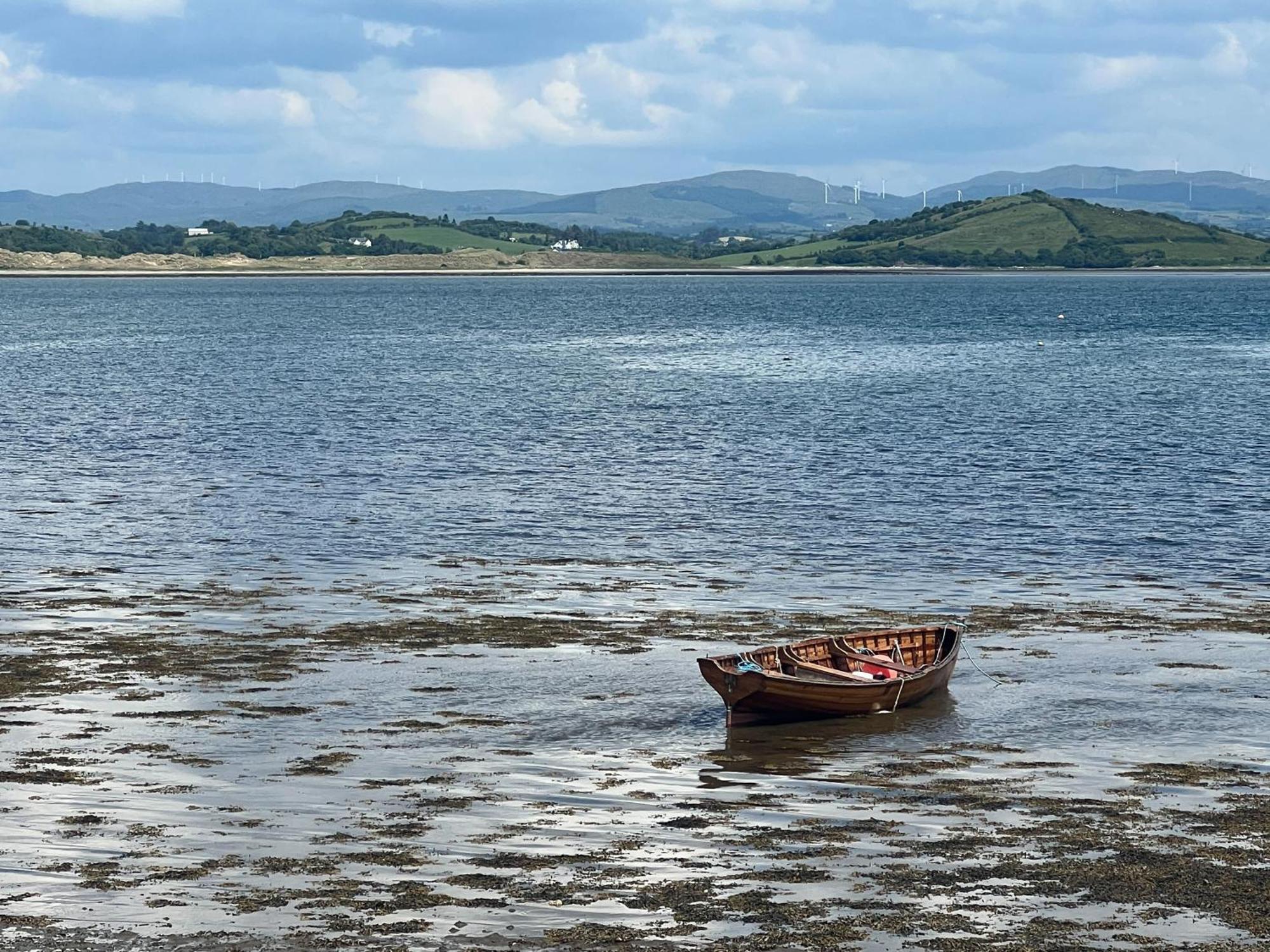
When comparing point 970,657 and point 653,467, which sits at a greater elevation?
point 653,467

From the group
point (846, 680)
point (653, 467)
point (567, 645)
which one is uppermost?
point (653, 467)

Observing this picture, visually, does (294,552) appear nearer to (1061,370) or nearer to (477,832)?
(477,832)

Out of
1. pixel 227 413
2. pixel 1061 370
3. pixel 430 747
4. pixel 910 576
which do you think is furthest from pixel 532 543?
pixel 1061 370

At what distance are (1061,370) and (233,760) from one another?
358 feet

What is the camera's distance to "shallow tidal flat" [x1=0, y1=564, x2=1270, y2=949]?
19266 mm

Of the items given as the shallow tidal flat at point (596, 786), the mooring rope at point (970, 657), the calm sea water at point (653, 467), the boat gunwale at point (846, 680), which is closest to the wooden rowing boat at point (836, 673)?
the boat gunwale at point (846, 680)

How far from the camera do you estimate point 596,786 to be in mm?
24938

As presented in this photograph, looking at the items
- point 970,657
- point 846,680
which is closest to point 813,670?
point 846,680

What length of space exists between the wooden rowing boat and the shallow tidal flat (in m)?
0.49

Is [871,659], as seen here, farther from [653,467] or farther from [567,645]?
[653,467]

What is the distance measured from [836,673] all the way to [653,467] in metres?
35.6

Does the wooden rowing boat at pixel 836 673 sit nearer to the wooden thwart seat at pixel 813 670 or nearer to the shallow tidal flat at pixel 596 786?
the wooden thwart seat at pixel 813 670

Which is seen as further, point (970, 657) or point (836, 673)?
point (970, 657)

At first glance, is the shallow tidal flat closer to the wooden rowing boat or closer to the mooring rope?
the mooring rope
